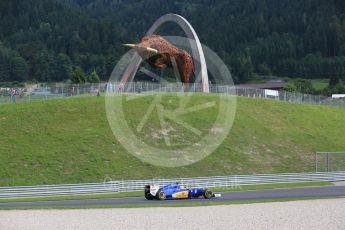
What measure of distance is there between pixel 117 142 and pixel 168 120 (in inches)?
336

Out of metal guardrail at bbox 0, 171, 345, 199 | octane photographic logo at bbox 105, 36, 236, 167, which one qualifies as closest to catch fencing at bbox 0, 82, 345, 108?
octane photographic logo at bbox 105, 36, 236, 167

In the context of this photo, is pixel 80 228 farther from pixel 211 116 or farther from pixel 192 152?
pixel 211 116

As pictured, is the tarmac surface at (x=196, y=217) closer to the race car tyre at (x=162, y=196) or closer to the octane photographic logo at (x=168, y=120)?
the race car tyre at (x=162, y=196)

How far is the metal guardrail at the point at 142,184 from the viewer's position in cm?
5359

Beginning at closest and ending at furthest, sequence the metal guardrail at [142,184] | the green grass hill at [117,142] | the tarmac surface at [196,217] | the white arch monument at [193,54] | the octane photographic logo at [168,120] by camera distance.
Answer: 1. the tarmac surface at [196,217]
2. the metal guardrail at [142,184]
3. the green grass hill at [117,142]
4. the octane photographic logo at [168,120]
5. the white arch monument at [193,54]

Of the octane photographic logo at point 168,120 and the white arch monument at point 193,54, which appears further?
the white arch monument at point 193,54

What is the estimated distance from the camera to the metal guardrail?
53594 millimetres

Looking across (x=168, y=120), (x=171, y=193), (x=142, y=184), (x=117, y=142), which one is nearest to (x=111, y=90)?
(x=168, y=120)

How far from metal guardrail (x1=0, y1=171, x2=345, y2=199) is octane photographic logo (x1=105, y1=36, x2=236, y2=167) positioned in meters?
6.09

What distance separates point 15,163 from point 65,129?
28.2 feet

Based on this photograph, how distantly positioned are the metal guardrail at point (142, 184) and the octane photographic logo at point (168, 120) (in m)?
6.09

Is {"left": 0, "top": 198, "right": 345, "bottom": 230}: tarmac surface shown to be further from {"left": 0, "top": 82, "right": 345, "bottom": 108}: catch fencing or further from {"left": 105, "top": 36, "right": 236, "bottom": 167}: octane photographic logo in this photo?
{"left": 0, "top": 82, "right": 345, "bottom": 108}: catch fencing

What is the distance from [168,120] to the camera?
239 ft

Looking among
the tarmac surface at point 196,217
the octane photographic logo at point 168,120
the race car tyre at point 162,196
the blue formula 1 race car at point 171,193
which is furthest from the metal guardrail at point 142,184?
the tarmac surface at point 196,217
